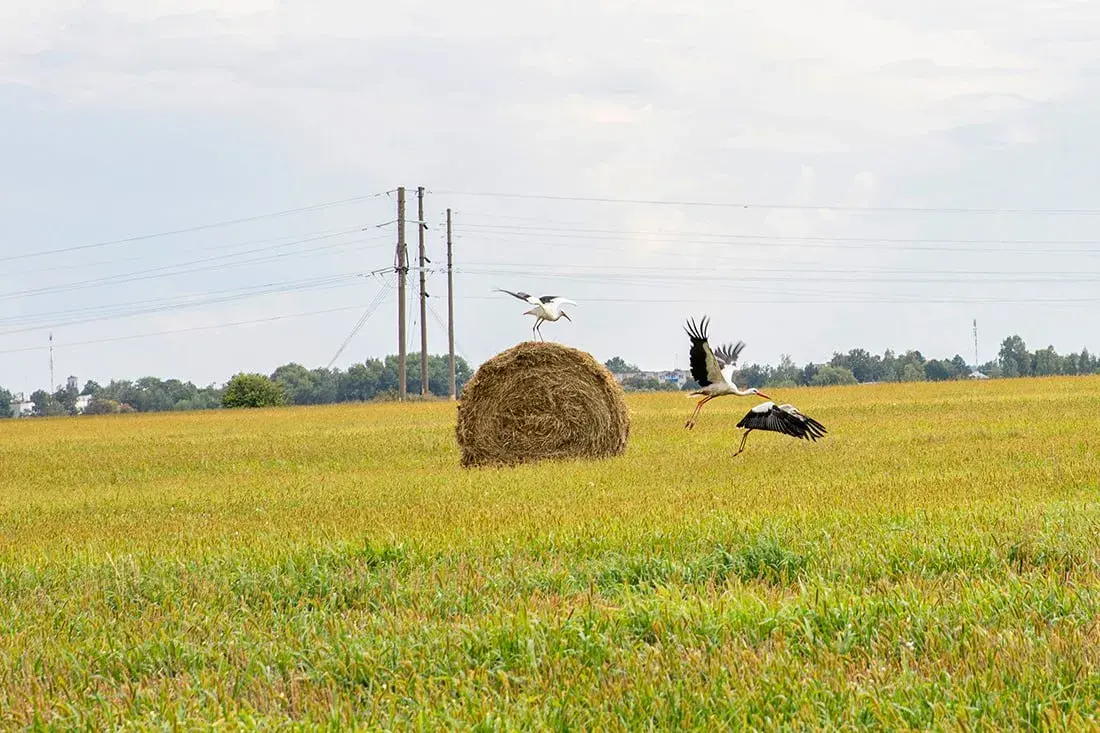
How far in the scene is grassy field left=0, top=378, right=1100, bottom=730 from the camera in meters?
5.59

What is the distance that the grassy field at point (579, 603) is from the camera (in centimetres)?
559

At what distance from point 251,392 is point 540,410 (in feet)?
153

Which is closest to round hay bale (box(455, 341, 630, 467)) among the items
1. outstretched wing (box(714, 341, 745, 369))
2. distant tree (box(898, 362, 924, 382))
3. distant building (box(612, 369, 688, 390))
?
outstretched wing (box(714, 341, 745, 369))

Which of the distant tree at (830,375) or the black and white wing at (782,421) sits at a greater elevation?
the distant tree at (830,375)

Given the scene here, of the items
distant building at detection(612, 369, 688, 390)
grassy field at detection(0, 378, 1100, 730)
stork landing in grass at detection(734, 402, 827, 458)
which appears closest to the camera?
grassy field at detection(0, 378, 1100, 730)

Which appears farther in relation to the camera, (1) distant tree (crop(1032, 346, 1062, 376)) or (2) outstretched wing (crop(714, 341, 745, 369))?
(1) distant tree (crop(1032, 346, 1062, 376))

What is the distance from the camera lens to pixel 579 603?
24.5 feet

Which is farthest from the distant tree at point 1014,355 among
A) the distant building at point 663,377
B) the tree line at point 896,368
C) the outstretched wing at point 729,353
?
the outstretched wing at point 729,353

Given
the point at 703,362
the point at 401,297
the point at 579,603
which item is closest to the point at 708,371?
the point at 703,362

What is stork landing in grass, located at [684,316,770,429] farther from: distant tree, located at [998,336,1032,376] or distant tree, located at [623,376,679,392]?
distant tree, located at [998,336,1032,376]

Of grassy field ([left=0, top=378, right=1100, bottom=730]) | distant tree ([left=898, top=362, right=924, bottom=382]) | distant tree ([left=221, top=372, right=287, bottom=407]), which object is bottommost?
grassy field ([left=0, top=378, right=1100, bottom=730])

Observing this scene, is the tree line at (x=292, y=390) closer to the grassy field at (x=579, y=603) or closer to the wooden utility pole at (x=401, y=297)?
the wooden utility pole at (x=401, y=297)

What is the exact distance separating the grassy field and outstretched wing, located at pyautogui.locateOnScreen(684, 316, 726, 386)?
3202mm

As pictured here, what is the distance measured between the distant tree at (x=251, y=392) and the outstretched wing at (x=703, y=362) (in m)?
48.9
